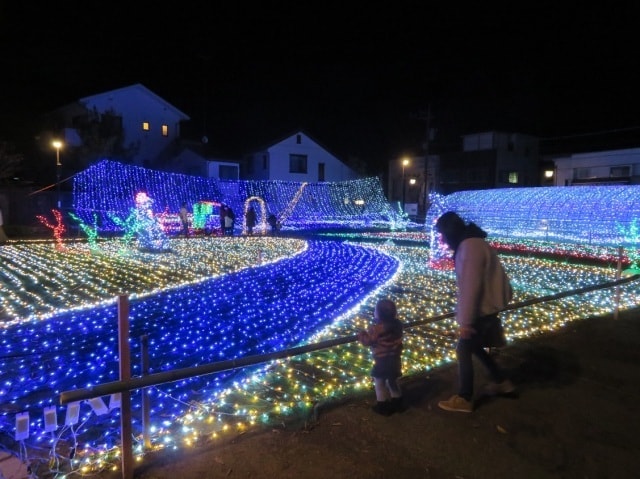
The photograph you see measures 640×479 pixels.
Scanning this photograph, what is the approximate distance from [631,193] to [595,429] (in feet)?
51.0

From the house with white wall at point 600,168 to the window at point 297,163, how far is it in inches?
763

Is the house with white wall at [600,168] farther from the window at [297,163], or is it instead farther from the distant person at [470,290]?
the distant person at [470,290]

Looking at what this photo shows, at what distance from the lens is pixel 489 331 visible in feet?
12.9

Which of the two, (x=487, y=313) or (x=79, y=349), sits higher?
(x=487, y=313)

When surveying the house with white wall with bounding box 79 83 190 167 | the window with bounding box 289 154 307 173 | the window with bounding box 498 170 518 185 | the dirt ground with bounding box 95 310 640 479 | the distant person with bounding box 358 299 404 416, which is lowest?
the dirt ground with bounding box 95 310 640 479

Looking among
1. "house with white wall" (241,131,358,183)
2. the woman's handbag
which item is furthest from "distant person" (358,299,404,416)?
"house with white wall" (241,131,358,183)

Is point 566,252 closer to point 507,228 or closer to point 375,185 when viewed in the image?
point 507,228

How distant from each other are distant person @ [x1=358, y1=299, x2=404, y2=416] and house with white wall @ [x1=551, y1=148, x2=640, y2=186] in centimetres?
3192

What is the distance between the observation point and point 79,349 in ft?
19.2

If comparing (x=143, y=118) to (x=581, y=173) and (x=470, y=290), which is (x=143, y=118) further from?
(x=470, y=290)

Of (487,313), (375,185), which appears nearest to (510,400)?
(487,313)

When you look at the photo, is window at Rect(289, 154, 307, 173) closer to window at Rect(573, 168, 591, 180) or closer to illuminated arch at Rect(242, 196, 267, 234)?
illuminated arch at Rect(242, 196, 267, 234)

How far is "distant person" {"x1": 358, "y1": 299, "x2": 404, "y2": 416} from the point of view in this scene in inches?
145

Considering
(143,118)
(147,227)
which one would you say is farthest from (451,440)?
(143,118)
